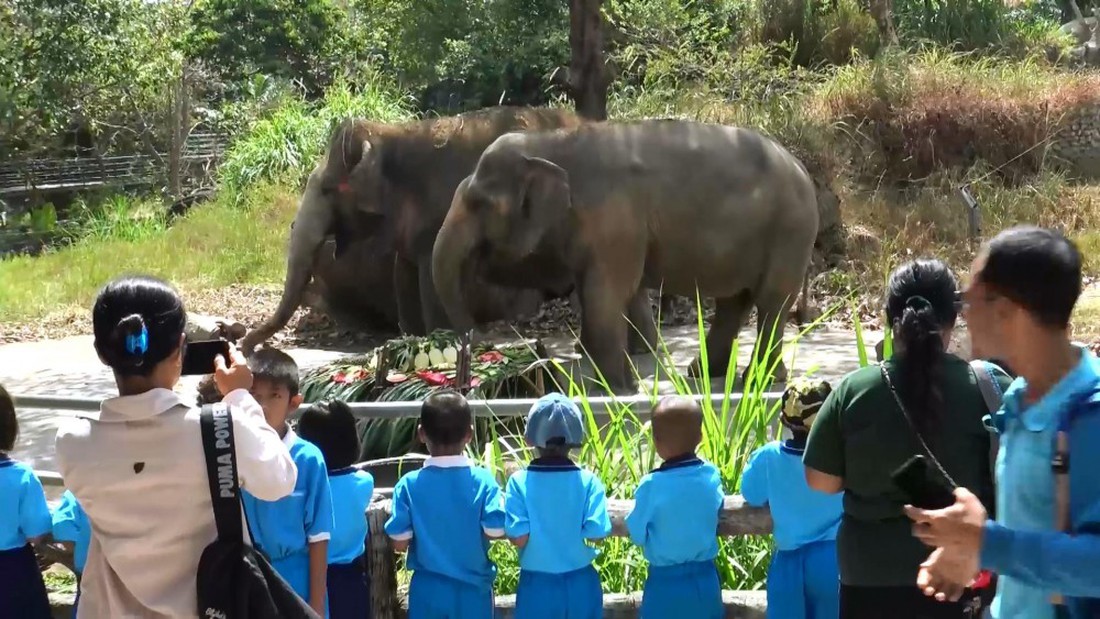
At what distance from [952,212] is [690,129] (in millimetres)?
7015

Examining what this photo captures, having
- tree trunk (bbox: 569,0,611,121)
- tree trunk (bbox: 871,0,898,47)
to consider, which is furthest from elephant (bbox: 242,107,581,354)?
tree trunk (bbox: 871,0,898,47)

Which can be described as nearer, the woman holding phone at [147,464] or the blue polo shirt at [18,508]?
the woman holding phone at [147,464]

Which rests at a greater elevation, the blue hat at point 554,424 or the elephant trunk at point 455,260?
the blue hat at point 554,424

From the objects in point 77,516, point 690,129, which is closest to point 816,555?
point 77,516

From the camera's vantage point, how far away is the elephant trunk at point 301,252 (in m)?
9.95

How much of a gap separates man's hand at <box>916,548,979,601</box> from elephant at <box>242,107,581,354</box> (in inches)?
300

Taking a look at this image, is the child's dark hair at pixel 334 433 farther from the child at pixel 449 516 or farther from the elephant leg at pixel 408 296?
the elephant leg at pixel 408 296

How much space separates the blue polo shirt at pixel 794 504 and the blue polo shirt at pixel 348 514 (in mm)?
1228

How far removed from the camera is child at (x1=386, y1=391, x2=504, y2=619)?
3.70m

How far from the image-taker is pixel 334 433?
12.6ft

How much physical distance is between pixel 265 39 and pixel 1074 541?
94.6 ft

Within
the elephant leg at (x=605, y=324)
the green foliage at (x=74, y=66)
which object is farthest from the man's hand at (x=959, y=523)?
the green foliage at (x=74, y=66)

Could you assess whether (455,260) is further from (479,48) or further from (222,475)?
(479,48)

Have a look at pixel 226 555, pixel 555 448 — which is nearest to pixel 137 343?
pixel 226 555
